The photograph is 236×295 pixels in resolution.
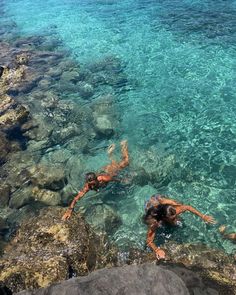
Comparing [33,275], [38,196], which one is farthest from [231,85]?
[33,275]

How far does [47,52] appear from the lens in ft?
84.1

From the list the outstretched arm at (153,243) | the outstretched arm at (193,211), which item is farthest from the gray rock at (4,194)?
the outstretched arm at (193,211)

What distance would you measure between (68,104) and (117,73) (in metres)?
4.07

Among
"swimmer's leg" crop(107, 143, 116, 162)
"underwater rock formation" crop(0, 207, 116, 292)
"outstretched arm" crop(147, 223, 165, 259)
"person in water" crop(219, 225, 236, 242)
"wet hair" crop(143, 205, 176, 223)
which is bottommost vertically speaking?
"person in water" crop(219, 225, 236, 242)

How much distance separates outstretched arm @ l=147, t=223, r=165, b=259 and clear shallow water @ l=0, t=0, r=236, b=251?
1.82ft

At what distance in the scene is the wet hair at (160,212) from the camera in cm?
1034

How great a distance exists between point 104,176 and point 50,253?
416 centimetres

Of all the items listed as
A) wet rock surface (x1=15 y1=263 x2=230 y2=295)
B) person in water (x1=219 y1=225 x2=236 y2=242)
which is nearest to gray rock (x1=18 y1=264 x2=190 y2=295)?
wet rock surface (x1=15 y1=263 x2=230 y2=295)

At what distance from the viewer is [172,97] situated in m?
17.1

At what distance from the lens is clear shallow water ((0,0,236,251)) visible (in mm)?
11844

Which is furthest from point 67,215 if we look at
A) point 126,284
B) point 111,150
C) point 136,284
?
point 111,150

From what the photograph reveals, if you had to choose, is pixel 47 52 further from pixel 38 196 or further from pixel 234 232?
pixel 234 232

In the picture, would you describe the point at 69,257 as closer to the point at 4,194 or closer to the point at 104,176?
the point at 104,176

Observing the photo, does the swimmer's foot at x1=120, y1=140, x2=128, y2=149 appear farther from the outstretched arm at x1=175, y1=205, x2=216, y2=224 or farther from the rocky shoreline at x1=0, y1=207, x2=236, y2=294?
the rocky shoreline at x1=0, y1=207, x2=236, y2=294
